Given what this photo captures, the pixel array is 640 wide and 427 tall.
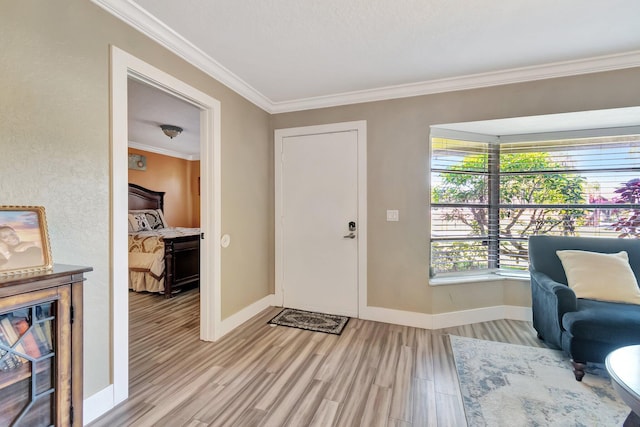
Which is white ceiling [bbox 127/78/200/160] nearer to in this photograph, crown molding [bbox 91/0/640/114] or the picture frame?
crown molding [bbox 91/0/640/114]

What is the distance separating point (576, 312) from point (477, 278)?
3.22 feet

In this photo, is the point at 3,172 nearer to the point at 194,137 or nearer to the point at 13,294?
the point at 13,294

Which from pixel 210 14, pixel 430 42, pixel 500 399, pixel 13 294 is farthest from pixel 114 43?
pixel 500 399

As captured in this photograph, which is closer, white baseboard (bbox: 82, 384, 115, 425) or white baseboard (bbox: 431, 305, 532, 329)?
white baseboard (bbox: 82, 384, 115, 425)

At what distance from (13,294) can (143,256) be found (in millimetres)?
3131

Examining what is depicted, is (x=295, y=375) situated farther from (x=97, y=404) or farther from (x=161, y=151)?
(x=161, y=151)

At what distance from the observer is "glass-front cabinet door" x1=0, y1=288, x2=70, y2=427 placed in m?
1.04

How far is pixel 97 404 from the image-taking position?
1626 millimetres

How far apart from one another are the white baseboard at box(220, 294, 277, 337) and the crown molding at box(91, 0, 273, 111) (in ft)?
7.33

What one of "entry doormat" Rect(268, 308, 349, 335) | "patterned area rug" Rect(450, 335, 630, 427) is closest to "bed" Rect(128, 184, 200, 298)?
"entry doormat" Rect(268, 308, 349, 335)

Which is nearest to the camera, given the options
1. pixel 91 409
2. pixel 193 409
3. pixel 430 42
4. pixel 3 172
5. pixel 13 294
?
pixel 13 294

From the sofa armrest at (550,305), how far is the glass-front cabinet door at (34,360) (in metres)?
2.99

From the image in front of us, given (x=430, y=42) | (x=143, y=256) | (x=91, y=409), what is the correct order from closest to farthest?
(x=91, y=409) → (x=430, y=42) → (x=143, y=256)

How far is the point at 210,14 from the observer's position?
180 centimetres
